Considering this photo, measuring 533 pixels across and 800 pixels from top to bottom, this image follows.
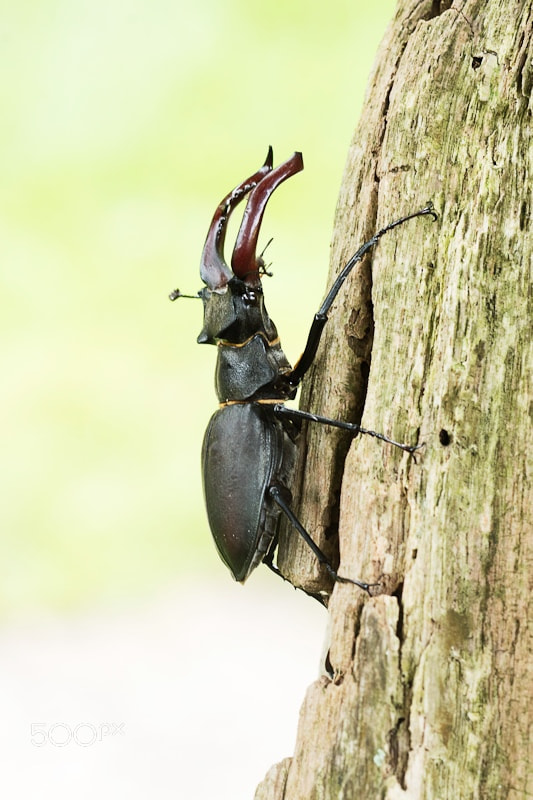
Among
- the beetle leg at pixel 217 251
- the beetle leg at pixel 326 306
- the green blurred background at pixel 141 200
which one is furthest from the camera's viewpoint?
the green blurred background at pixel 141 200

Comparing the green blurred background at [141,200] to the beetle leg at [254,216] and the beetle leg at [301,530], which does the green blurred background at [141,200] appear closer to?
the beetle leg at [254,216]

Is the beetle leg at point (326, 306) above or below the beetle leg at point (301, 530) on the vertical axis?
above

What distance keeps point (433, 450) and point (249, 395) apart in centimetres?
65

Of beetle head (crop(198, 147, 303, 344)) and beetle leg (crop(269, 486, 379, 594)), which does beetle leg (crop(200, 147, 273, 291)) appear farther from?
beetle leg (crop(269, 486, 379, 594))

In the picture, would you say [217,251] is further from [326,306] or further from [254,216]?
[326,306]

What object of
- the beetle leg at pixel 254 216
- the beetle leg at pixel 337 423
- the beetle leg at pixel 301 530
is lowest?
the beetle leg at pixel 301 530

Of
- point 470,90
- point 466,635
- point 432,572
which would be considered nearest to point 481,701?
point 466,635

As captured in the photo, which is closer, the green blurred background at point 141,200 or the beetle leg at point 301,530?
the beetle leg at point 301,530

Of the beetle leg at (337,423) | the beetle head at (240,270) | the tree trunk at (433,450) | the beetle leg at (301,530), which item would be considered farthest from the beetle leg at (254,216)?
the beetle leg at (301,530)

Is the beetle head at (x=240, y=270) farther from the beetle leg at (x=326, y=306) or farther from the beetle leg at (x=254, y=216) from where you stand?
the beetle leg at (x=326, y=306)

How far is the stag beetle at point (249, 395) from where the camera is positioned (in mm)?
2002

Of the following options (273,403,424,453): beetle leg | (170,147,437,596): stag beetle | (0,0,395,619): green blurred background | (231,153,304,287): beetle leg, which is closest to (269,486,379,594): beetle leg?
(170,147,437,596): stag beetle

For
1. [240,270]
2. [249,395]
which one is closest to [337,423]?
[249,395]

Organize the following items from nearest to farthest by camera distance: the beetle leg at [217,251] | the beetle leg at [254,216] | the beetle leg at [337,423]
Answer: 1. the beetle leg at [337,423]
2. the beetle leg at [254,216]
3. the beetle leg at [217,251]
